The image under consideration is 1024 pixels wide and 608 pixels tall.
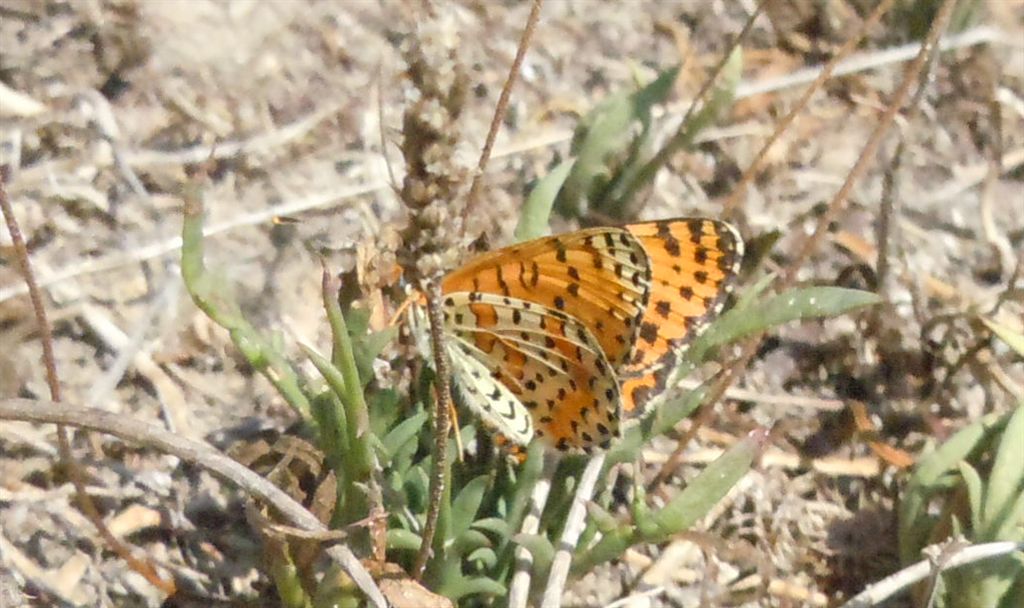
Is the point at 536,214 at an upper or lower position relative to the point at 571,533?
upper

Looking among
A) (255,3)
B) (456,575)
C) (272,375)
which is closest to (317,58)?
(255,3)

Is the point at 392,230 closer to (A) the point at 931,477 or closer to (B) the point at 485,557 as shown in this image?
(B) the point at 485,557

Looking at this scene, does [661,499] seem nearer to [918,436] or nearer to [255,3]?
[918,436]

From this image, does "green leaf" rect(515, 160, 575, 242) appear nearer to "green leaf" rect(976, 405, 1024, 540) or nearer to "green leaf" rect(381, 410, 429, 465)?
"green leaf" rect(381, 410, 429, 465)

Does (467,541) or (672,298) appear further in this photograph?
(672,298)

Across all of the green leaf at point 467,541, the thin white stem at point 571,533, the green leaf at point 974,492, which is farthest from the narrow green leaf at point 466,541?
the green leaf at point 974,492

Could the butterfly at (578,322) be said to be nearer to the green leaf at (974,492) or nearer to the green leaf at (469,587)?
the green leaf at (469,587)

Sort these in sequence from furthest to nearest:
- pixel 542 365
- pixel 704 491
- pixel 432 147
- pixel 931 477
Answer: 1. pixel 931 477
2. pixel 542 365
3. pixel 704 491
4. pixel 432 147

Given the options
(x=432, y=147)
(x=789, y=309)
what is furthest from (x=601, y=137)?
(x=432, y=147)
